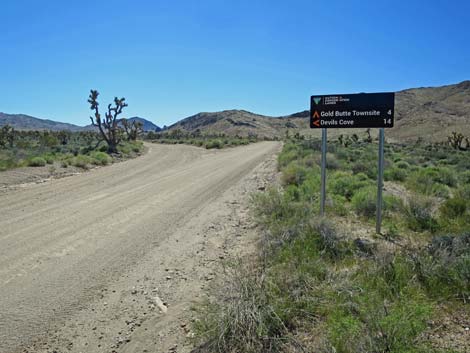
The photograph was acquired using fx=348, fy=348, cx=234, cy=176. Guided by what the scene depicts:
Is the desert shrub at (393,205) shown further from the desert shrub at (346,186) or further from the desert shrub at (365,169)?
the desert shrub at (365,169)

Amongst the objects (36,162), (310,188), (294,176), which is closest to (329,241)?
(310,188)

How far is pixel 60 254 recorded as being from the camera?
6.32 metres

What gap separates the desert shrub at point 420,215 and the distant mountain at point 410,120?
72079 mm

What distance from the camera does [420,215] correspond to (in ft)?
25.5

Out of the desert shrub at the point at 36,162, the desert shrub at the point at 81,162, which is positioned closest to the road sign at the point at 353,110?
the desert shrub at the point at 81,162

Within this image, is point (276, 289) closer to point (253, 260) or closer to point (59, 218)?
point (253, 260)

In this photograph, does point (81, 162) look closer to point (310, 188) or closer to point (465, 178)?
point (310, 188)

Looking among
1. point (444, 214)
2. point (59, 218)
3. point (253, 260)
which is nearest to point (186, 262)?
point (253, 260)

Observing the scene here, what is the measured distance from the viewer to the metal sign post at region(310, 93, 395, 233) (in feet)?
23.0

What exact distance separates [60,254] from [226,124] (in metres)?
140

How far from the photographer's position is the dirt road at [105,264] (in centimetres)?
402

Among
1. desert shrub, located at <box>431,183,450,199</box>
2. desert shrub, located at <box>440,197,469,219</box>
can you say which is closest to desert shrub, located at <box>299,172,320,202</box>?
desert shrub, located at <box>440,197,469,219</box>

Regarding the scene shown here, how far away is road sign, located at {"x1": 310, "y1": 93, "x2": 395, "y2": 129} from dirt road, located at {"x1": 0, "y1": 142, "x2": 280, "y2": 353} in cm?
329

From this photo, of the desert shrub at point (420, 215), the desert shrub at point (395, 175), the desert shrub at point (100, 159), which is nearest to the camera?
the desert shrub at point (420, 215)
